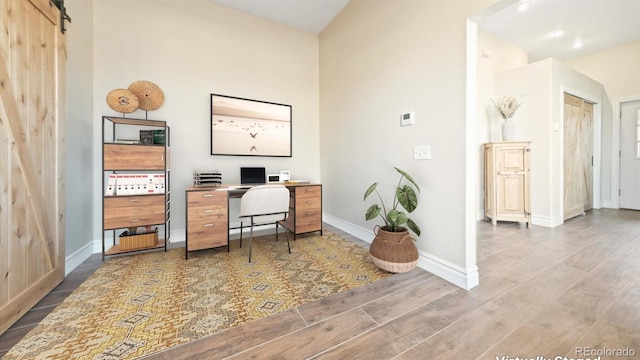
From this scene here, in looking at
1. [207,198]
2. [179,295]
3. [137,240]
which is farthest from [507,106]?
[137,240]

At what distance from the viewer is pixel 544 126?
11.7 feet

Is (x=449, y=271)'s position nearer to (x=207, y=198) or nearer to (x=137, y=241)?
(x=207, y=198)

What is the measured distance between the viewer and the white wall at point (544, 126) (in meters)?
3.51

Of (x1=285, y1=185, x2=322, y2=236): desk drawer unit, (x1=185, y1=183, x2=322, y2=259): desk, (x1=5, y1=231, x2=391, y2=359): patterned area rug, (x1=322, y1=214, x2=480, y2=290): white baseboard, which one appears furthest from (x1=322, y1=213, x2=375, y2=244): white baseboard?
(x1=185, y1=183, x2=322, y2=259): desk

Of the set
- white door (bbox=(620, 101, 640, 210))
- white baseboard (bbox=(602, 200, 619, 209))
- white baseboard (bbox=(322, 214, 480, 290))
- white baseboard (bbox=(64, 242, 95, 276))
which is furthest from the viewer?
white baseboard (bbox=(602, 200, 619, 209))

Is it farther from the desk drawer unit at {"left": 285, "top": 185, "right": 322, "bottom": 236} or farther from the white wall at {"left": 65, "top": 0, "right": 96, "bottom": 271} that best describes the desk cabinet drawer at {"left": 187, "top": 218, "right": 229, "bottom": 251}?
the white wall at {"left": 65, "top": 0, "right": 96, "bottom": 271}

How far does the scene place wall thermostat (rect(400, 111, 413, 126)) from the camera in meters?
2.24

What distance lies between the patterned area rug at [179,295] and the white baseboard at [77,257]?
245 millimetres

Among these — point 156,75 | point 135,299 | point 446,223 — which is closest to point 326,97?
point 156,75

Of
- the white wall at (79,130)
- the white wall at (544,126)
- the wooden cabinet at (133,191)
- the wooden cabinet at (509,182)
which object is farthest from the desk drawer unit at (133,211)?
the white wall at (544,126)

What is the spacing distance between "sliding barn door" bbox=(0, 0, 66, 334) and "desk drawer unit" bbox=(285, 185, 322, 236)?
2.15 m

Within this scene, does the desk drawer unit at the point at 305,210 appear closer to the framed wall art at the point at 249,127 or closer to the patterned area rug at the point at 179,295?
the patterned area rug at the point at 179,295

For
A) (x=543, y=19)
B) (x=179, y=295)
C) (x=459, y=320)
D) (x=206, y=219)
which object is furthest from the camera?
(x=543, y=19)

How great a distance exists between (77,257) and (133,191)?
2.63ft
